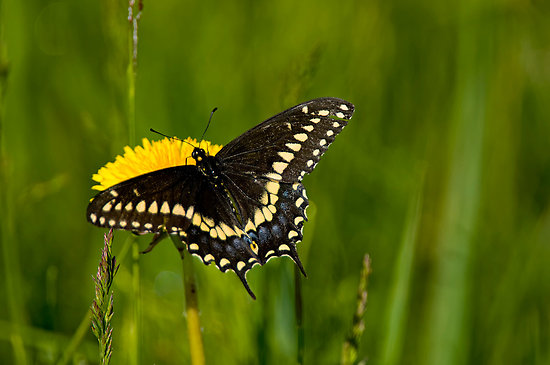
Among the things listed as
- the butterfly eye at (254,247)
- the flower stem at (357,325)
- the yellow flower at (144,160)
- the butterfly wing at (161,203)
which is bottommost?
the flower stem at (357,325)

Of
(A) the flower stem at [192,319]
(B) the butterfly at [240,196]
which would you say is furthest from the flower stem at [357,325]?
(A) the flower stem at [192,319]

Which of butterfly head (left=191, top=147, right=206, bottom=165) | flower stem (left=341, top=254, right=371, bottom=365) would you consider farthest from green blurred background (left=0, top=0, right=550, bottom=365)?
flower stem (left=341, top=254, right=371, bottom=365)

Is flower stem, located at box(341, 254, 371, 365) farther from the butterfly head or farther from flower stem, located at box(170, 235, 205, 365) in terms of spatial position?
the butterfly head

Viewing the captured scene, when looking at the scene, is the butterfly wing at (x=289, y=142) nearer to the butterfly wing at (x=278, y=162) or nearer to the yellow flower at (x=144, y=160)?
the butterfly wing at (x=278, y=162)

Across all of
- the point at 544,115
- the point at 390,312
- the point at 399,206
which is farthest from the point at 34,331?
the point at 544,115

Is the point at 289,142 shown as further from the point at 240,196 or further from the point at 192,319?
the point at 192,319

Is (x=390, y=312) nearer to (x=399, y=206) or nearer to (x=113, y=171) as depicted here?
(x=113, y=171)
